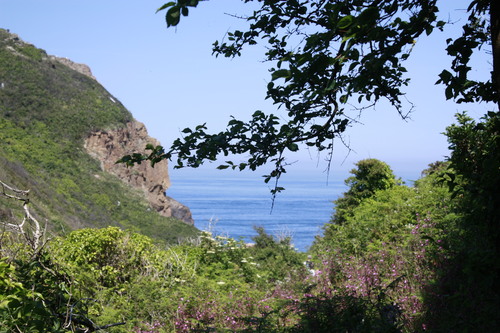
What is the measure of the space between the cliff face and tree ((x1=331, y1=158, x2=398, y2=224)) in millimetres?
35223

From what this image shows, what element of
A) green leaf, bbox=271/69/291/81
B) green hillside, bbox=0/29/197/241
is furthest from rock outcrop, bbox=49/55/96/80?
green leaf, bbox=271/69/291/81

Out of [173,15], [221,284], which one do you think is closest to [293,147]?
[173,15]

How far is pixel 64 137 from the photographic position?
4750 cm

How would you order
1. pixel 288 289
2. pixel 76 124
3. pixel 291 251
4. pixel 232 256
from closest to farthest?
pixel 288 289 → pixel 232 256 → pixel 291 251 → pixel 76 124

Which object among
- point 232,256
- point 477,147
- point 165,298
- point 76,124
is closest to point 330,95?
point 477,147

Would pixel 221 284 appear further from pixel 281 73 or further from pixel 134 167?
pixel 134 167

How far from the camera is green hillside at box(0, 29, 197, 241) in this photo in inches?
1463

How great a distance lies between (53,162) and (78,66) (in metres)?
29.4

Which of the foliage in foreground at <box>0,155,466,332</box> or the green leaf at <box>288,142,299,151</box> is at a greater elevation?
the green leaf at <box>288,142,299,151</box>

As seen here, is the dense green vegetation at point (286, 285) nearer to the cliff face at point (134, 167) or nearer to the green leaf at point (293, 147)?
the green leaf at point (293, 147)

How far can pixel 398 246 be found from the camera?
7.83 metres

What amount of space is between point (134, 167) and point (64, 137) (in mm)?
7279

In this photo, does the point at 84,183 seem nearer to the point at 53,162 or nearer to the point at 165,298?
the point at 53,162

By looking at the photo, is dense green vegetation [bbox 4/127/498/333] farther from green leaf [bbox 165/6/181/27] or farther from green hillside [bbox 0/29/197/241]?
green hillside [bbox 0/29/197/241]
